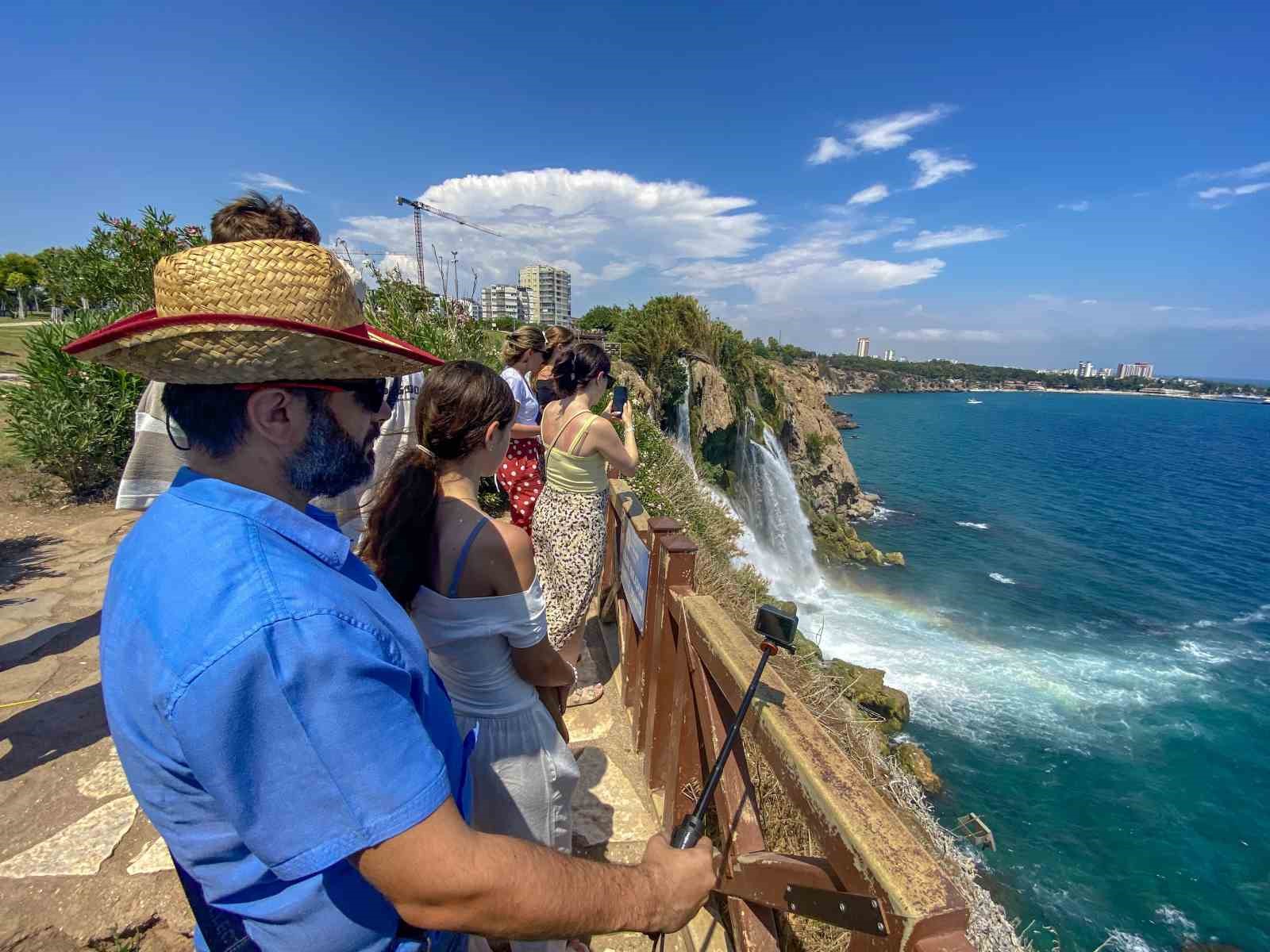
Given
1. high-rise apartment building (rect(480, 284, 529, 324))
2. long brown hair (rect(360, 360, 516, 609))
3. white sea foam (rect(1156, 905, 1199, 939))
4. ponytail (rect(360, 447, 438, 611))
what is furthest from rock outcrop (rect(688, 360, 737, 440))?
high-rise apartment building (rect(480, 284, 529, 324))

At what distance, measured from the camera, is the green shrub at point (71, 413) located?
24.8 feet

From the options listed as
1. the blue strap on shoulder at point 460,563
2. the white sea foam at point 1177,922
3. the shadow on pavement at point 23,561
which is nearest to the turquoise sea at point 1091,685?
the white sea foam at point 1177,922

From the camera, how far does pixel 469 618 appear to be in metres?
1.80

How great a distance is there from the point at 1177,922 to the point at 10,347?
119 feet

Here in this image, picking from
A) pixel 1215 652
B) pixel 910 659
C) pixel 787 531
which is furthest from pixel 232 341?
pixel 1215 652

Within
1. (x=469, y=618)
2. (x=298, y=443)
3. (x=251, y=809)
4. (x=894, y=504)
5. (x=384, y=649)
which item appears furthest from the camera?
(x=894, y=504)

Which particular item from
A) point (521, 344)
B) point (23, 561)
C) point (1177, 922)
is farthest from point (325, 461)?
point (1177, 922)

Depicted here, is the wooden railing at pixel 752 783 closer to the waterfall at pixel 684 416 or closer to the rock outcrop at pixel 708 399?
the waterfall at pixel 684 416

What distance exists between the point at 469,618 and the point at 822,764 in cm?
108

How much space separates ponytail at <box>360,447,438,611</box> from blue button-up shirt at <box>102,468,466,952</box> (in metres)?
0.72

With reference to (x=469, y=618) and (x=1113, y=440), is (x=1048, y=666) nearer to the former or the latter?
(x=469, y=618)

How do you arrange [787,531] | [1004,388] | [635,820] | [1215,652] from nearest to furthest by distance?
[635,820], [1215,652], [787,531], [1004,388]

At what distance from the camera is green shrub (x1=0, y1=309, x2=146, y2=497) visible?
7555 millimetres

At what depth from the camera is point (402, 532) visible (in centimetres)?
179
